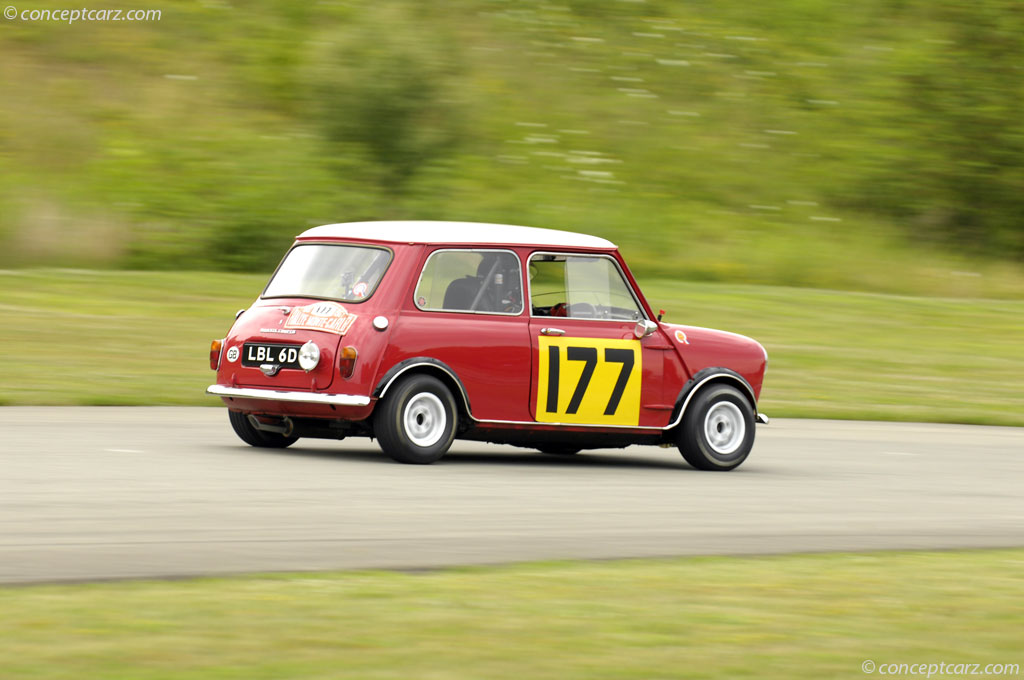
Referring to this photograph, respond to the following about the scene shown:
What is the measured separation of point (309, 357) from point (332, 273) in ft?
2.67

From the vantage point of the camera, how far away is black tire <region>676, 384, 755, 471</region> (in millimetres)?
12094

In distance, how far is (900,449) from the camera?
14.3 m

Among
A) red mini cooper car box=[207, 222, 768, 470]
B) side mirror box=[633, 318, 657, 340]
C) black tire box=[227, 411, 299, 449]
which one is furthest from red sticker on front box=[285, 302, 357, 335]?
side mirror box=[633, 318, 657, 340]

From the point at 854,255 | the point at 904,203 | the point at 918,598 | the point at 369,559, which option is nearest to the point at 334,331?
the point at 369,559

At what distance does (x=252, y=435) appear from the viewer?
11898 mm

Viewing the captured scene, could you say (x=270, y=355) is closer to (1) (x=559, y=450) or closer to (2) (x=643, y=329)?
(2) (x=643, y=329)

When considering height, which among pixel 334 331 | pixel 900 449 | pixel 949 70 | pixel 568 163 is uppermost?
pixel 949 70

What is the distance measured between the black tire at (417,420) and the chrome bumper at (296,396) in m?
0.24

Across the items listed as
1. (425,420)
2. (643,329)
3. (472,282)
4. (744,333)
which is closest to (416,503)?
(425,420)

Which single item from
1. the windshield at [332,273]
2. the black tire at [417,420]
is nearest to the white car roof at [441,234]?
the windshield at [332,273]

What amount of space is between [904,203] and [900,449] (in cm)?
2921

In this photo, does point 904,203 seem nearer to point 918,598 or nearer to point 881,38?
point 881,38

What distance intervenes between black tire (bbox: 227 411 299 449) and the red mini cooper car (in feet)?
0.04

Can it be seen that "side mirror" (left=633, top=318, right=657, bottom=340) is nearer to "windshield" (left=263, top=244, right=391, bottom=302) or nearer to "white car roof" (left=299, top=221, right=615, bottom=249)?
"white car roof" (left=299, top=221, right=615, bottom=249)
